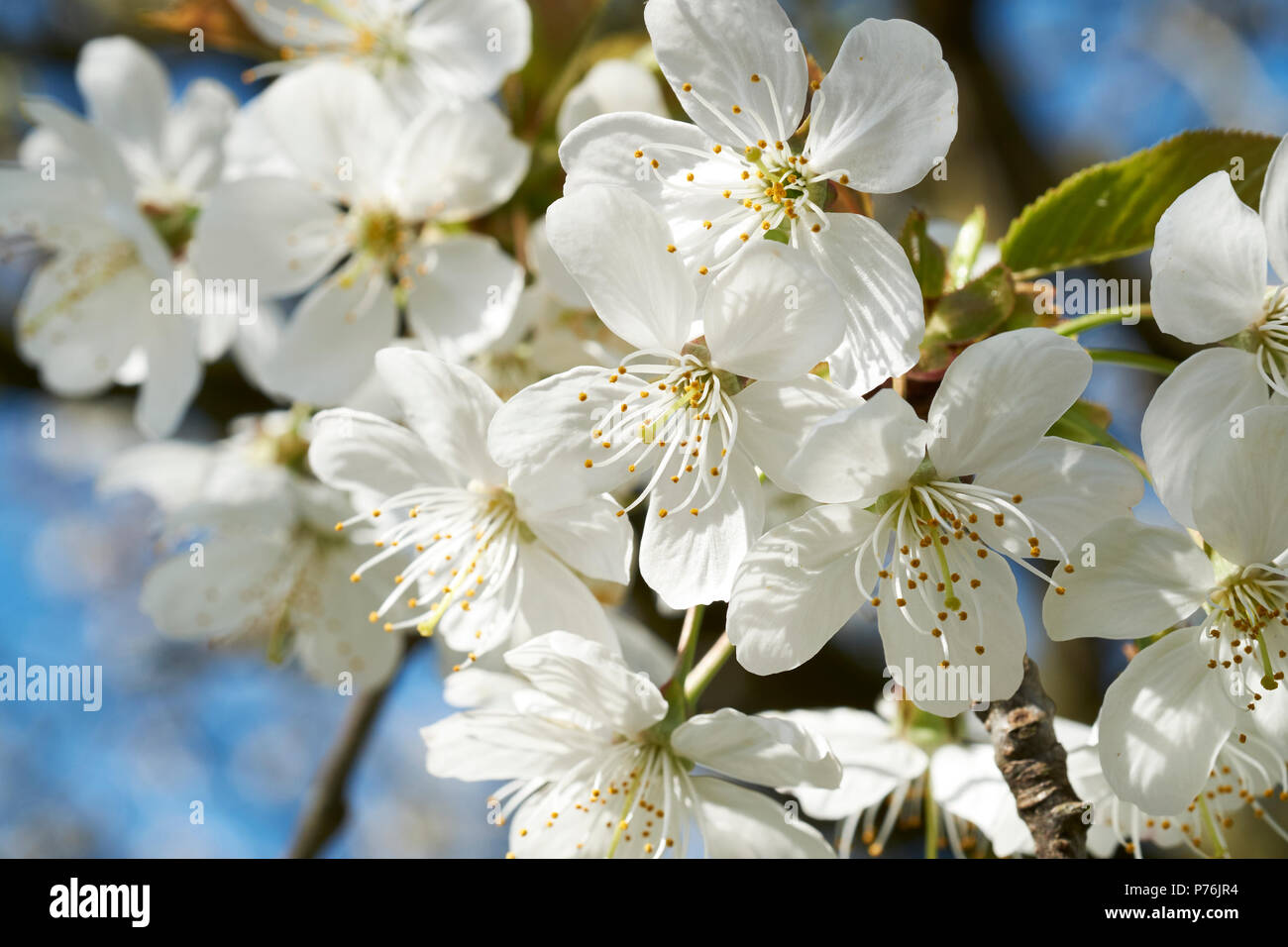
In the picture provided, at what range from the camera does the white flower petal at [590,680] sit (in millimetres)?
984

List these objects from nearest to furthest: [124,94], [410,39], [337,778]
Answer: [410,39], [124,94], [337,778]

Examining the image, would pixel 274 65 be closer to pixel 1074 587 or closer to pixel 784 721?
pixel 784 721

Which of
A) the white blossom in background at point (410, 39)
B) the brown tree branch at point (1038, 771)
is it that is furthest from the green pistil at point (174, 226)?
the brown tree branch at point (1038, 771)

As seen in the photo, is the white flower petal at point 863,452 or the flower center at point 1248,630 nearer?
the white flower petal at point 863,452

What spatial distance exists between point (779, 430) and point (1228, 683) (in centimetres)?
46

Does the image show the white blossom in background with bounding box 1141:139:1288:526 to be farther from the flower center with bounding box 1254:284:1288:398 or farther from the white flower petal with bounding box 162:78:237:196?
the white flower petal with bounding box 162:78:237:196

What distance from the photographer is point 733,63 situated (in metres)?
1.01

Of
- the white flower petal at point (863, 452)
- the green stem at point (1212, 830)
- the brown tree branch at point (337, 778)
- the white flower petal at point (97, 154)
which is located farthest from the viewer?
the brown tree branch at point (337, 778)

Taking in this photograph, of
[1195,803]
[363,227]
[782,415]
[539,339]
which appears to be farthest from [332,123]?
[1195,803]

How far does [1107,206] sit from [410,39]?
0.98 meters

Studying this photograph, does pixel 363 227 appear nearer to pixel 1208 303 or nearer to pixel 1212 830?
pixel 1208 303

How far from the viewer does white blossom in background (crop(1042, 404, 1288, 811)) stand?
2.96 ft

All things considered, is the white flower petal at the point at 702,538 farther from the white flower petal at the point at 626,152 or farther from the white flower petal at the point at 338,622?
the white flower petal at the point at 338,622

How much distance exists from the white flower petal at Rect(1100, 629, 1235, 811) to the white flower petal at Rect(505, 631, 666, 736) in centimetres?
41
